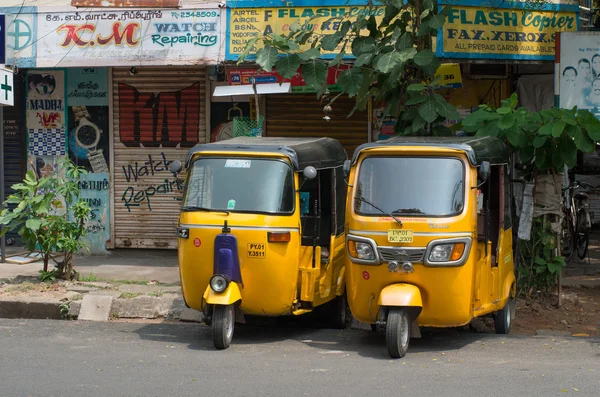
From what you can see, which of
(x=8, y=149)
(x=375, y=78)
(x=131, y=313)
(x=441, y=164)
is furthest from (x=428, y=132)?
(x=8, y=149)

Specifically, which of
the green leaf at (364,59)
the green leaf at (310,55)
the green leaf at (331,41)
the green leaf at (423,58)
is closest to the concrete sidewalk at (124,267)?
the green leaf at (310,55)

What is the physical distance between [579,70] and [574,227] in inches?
123

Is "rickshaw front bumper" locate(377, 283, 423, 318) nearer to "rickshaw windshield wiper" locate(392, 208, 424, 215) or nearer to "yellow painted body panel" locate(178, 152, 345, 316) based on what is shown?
"rickshaw windshield wiper" locate(392, 208, 424, 215)

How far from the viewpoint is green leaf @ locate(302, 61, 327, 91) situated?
10258mm

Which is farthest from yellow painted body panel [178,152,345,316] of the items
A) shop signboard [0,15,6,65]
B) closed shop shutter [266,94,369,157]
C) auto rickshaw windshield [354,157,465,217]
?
shop signboard [0,15,6,65]

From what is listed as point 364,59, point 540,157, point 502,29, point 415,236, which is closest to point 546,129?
point 540,157

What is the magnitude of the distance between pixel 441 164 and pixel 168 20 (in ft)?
19.4

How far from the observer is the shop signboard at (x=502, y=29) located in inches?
475

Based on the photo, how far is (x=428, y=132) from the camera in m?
10.6

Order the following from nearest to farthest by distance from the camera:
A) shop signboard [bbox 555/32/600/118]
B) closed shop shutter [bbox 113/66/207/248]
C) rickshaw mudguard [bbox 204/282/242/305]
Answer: rickshaw mudguard [bbox 204/282/242/305]
shop signboard [bbox 555/32/600/118]
closed shop shutter [bbox 113/66/207/248]

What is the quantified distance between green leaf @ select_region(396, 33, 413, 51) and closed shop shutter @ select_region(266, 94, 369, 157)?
3.17 meters

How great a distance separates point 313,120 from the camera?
1368 cm

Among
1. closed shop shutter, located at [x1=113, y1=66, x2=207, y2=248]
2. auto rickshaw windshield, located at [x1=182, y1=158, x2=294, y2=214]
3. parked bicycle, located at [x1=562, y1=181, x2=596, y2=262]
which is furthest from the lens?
closed shop shutter, located at [x1=113, y1=66, x2=207, y2=248]

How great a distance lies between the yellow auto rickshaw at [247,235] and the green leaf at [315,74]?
53.4 inches
